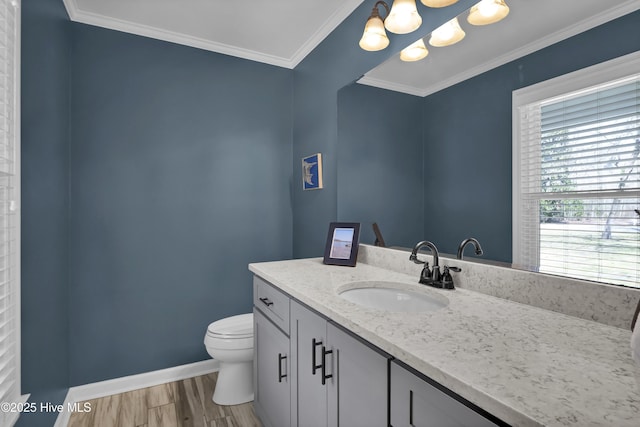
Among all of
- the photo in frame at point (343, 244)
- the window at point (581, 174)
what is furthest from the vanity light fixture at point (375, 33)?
the photo in frame at point (343, 244)

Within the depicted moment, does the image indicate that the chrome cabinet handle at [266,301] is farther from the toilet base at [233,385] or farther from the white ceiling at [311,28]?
the white ceiling at [311,28]

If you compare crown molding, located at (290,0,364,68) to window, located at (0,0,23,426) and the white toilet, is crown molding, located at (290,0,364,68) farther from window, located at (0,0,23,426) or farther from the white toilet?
the white toilet

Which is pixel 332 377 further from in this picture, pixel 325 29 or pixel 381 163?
pixel 325 29

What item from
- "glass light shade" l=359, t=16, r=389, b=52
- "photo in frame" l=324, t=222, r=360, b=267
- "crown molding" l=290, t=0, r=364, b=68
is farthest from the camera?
"crown molding" l=290, t=0, r=364, b=68

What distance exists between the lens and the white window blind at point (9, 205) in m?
1.22

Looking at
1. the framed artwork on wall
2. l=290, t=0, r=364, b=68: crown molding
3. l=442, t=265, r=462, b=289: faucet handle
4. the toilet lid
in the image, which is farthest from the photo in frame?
l=290, t=0, r=364, b=68: crown molding

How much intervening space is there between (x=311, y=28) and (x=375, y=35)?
2.81ft

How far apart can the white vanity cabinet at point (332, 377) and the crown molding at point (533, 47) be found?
1083mm

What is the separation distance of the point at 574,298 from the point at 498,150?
537 mm

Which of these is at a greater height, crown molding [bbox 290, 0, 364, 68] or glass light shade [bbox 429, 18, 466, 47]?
crown molding [bbox 290, 0, 364, 68]

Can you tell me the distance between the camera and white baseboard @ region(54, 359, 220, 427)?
2152 millimetres

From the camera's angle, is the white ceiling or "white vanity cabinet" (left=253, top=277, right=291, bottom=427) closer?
the white ceiling

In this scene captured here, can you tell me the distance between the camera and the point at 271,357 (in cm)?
166

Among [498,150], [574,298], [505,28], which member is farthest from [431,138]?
[574,298]
